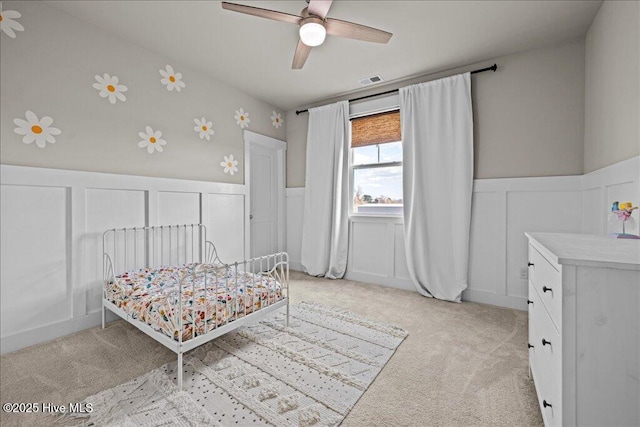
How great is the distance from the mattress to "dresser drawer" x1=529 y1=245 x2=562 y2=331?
1596 millimetres

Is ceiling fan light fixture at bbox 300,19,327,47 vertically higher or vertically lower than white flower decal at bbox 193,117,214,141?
higher

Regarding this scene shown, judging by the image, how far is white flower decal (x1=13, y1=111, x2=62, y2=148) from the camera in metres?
2.04

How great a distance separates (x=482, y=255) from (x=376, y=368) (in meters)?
1.88

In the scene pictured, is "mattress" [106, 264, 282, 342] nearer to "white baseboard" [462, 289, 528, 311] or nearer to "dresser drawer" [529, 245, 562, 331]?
"dresser drawer" [529, 245, 562, 331]

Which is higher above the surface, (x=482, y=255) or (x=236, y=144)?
(x=236, y=144)

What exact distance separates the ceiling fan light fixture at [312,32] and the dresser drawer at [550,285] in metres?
1.95

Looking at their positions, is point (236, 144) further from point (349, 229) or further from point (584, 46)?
point (584, 46)

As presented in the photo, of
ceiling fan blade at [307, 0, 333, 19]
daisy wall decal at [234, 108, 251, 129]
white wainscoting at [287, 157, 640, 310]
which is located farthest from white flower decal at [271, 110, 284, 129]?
ceiling fan blade at [307, 0, 333, 19]

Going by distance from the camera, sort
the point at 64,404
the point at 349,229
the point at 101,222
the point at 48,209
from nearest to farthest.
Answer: the point at 64,404 < the point at 48,209 < the point at 101,222 < the point at 349,229

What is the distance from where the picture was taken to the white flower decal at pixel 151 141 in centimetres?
271

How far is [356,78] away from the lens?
10.9ft

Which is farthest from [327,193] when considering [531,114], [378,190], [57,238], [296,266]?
[57,238]

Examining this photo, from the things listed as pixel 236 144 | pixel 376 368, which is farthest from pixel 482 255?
pixel 236 144

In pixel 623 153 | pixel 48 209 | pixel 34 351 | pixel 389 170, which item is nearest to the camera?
pixel 623 153
